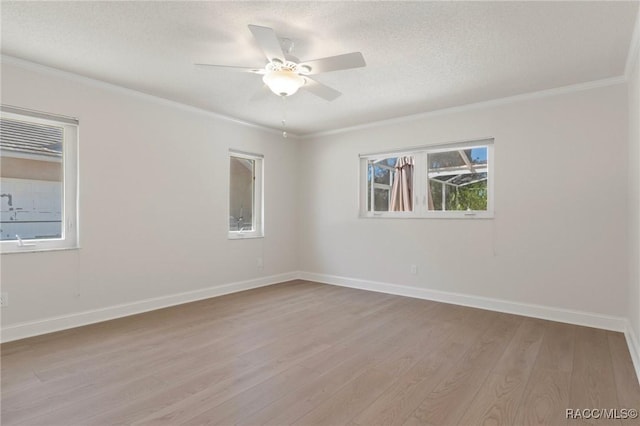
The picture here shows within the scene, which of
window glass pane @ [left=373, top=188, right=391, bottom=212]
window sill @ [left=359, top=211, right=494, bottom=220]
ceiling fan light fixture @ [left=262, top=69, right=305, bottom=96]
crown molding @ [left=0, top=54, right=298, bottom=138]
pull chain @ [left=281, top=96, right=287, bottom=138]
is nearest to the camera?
ceiling fan light fixture @ [left=262, top=69, right=305, bottom=96]

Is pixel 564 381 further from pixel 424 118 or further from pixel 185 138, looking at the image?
pixel 185 138

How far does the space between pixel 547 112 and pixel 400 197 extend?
1948 mm

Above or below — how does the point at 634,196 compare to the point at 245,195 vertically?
below

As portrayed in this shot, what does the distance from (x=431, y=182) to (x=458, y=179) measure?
349mm

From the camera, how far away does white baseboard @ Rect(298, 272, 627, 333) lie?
333cm

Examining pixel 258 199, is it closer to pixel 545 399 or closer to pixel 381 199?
pixel 381 199

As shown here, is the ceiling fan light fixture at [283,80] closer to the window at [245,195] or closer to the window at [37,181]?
the window at [37,181]

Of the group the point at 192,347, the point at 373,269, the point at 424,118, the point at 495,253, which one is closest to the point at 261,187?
the point at 373,269

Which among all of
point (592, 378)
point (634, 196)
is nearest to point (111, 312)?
point (592, 378)

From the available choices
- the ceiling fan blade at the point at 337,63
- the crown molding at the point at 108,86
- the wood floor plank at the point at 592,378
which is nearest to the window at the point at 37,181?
the crown molding at the point at 108,86

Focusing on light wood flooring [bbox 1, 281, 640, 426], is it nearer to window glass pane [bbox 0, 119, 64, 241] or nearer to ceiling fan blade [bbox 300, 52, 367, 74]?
window glass pane [bbox 0, 119, 64, 241]

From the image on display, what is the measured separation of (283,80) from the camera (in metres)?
2.55

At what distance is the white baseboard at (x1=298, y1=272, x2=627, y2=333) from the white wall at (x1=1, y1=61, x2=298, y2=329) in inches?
62.8

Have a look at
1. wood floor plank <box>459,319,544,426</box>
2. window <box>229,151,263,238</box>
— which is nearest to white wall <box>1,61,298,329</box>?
window <box>229,151,263,238</box>
